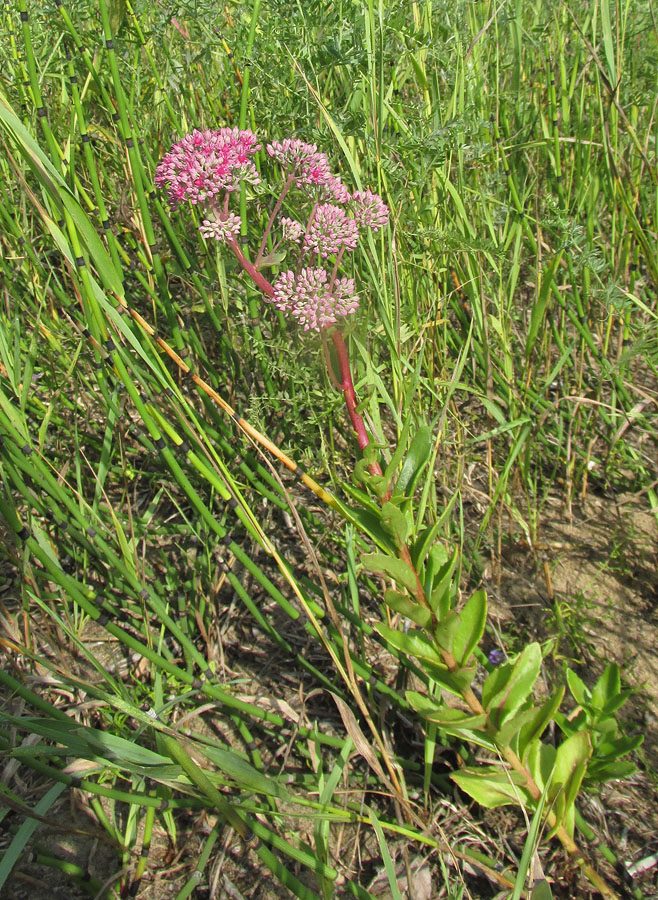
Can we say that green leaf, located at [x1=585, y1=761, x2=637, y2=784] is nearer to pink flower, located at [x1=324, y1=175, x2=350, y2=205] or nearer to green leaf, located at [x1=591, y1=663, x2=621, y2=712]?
green leaf, located at [x1=591, y1=663, x2=621, y2=712]

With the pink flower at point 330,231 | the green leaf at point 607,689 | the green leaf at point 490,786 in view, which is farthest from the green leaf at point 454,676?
the pink flower at point 330,231

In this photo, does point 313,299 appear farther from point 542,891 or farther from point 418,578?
point 542,891

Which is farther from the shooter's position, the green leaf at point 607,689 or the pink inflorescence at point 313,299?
the green leaf at point 607,689

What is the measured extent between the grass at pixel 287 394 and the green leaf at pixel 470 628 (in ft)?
0.61

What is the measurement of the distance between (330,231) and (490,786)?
31.7 inches

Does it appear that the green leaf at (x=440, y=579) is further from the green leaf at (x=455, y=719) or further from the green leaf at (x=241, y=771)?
the green leaf at (x=241, y=771)

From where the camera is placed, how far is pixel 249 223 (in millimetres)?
1413

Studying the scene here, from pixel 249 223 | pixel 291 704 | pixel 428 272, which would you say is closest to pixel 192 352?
pixel 249 223

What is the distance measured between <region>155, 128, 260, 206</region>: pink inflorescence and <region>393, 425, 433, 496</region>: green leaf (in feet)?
1.39

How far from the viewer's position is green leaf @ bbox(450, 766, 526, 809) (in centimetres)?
94

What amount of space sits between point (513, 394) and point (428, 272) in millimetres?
338

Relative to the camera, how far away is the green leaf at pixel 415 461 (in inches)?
35.3

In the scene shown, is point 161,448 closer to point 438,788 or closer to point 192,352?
point 192,352

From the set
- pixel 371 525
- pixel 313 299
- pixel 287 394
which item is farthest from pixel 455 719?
pixel 287 394
